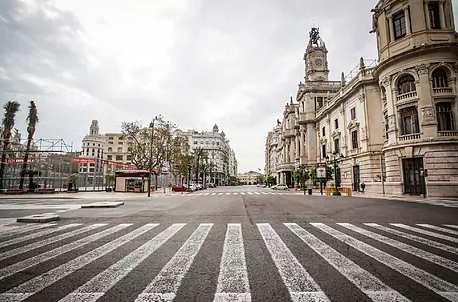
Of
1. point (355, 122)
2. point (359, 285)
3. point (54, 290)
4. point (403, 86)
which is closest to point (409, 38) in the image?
point (403, 86)

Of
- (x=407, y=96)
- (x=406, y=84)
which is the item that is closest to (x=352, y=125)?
(x=406, y=84)

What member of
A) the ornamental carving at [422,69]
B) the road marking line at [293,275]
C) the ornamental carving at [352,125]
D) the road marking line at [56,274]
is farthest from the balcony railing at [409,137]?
the road marking line at [56,274]

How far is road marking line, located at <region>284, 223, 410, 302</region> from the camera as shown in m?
3.12

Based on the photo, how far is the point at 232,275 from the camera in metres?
3.79

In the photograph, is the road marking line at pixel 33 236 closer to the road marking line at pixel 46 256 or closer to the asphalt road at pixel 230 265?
the asphalt road at pixel 230 265

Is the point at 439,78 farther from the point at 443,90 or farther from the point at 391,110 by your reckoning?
the point at 391,110

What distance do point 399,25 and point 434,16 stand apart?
290 centimetres

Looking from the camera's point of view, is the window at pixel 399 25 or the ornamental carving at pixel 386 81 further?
the ornamental carving at pixel 386 81

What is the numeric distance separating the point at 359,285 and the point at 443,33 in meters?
30.2

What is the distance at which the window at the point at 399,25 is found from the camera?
25.5 meters

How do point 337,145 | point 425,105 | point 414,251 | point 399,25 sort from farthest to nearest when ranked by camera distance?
point 337,145, point 399,25, point 425,105, point 414,251

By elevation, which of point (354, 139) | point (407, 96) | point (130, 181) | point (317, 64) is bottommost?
point (130, 181)

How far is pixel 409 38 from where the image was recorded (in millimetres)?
24219

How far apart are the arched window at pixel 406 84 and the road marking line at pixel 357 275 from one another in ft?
82.9
